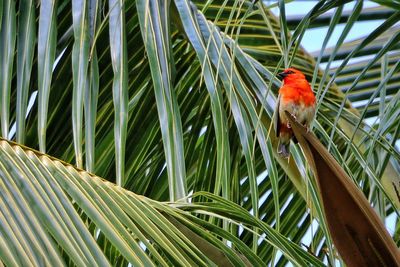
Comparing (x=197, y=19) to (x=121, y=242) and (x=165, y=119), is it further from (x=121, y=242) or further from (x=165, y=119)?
(x=121, y=242)

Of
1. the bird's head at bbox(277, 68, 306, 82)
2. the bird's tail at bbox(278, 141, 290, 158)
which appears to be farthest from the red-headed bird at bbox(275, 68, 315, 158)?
the bird's tail at bbox(278, 141, 290, 158)

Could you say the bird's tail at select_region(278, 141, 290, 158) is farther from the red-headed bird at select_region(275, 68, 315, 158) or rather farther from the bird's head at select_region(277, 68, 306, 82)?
the bird's head at select_region(277, 68, 306, 82)

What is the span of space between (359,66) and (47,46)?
Answer: 1.60 metres

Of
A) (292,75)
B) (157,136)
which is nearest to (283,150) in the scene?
(157,136)

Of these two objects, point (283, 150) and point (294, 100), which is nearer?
point (283, 150)

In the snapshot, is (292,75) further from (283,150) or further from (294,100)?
(283,150)

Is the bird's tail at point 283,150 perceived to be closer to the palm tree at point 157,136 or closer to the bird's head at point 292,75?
the palm tree at point 157,136

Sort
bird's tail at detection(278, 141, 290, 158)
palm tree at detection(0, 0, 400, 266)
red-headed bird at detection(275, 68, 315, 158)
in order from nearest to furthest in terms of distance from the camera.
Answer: palm tree at detection(0, 0, 400, 266), bird's tail at detection(278, 141, 290, 158), red-headed bird at detection(275, 68, 315, 158)

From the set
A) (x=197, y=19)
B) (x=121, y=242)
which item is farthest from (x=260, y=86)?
(x=121, y=242)

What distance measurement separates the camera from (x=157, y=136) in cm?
266

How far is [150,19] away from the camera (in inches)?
93.7

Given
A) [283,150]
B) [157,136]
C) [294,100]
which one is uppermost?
[294,100]

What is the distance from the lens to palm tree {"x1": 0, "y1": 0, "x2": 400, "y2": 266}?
163cm

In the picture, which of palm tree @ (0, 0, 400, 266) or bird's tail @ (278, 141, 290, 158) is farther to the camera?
bird's tail @ (278, 141, 290, 158)
